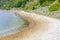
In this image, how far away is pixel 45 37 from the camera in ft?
35.0

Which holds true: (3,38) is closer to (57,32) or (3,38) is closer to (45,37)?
(45,37)

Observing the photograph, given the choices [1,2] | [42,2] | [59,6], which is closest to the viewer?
[59,6]

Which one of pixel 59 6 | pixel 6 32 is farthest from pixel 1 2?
pixel 6 32

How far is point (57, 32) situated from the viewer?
11.7 m

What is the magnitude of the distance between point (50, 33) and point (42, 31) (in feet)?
2.39

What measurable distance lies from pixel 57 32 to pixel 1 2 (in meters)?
44.3

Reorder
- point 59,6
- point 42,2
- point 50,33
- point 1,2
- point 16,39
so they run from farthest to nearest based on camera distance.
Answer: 1. point 1,2
2. point 42,2
3. point 59,6
4. point 50,33
5. point 16,39

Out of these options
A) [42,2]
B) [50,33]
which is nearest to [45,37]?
[50,33]

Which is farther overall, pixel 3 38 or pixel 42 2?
pixel 42 2

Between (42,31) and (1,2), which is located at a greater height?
(42,31)

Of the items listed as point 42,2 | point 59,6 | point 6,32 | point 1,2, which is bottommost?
point 1,2

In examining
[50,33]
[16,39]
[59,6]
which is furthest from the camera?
[59,6]

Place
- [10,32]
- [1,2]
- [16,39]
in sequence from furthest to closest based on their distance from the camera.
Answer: [1,2]
[10,32]
[16,39]

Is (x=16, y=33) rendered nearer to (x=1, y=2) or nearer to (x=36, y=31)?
(x=36, y=31)
